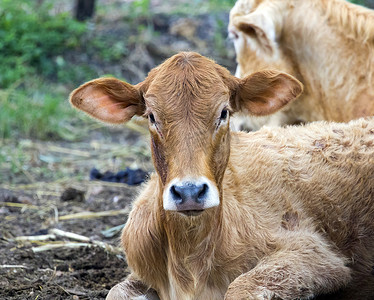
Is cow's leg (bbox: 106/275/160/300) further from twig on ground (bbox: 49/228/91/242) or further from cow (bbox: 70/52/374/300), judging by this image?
twig on ground (bbox: 49/228/91/242)

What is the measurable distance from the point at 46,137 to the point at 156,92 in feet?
21.4

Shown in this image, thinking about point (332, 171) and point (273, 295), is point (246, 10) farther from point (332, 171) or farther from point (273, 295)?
point (273, 295)

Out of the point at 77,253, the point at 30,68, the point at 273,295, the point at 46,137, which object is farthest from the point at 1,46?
the point at 273,295

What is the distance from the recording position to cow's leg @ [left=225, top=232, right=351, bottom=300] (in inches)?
174

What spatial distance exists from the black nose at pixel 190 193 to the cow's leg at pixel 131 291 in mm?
1240

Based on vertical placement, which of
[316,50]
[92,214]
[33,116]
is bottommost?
[33,116]

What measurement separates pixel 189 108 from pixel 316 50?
3.50 m

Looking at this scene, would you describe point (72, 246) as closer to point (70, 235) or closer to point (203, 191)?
point (70, 235)

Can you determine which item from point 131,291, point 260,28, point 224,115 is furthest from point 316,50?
point 131,291

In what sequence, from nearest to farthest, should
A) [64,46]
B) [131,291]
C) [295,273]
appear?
[295,273]
[131,291]
[64,46]

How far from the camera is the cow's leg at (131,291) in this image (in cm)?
489

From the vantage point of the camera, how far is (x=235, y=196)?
200 inches

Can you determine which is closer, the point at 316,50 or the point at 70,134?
the point at 316,50

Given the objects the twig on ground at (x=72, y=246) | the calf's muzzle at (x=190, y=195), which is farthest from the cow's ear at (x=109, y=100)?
the twig on ground at (x=72, y=246)
